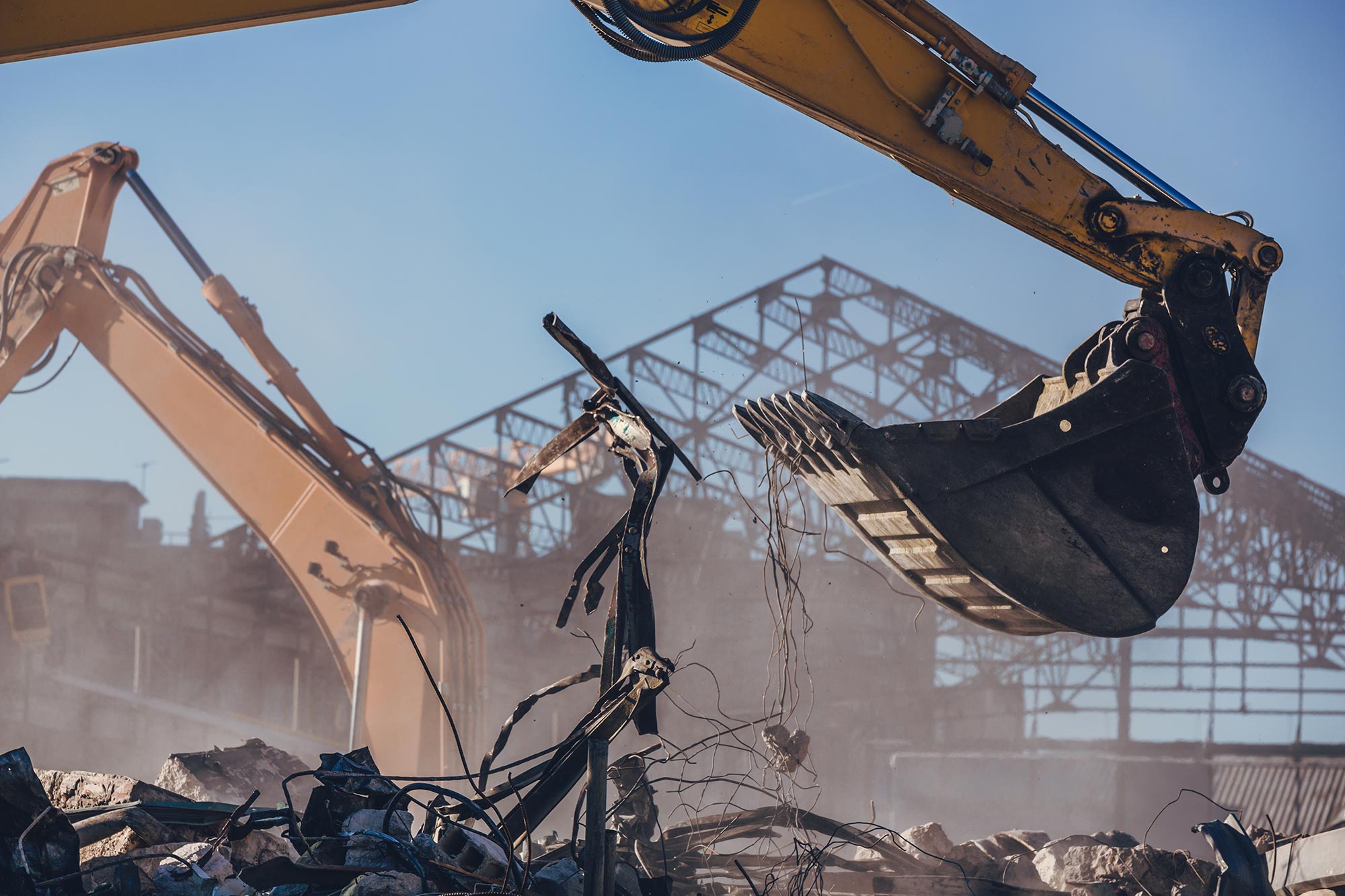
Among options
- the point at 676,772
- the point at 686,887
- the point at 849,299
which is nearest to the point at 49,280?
the point at 686,887

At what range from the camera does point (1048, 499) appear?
4.25 m

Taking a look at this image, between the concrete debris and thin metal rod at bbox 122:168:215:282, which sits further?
thin metal rod at bbox 122:168:215:282

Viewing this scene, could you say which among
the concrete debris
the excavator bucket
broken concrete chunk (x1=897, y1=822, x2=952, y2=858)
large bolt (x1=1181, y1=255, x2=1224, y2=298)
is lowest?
broken concrete chunk (x1=897, y1=822, x2=952, y2=858)

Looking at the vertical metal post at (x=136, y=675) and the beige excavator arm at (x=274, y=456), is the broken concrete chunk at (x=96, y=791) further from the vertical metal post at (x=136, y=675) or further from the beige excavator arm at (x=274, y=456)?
the vertical metal post at (x=136, y=675)

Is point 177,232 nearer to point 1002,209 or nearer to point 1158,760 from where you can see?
point 1002,209

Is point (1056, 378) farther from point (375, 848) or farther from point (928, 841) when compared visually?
point (375, 848)

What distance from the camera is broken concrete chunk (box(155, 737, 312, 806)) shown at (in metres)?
5.94

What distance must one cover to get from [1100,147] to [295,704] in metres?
14.8

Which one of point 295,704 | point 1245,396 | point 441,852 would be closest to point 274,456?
point 441,852

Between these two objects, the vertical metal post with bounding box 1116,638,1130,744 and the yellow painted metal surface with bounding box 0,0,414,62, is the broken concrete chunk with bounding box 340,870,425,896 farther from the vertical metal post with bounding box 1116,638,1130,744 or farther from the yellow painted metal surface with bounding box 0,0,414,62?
the vertical metal post with bounding box 1116,638,1130,744

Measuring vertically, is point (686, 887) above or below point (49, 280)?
below

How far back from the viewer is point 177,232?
800cm

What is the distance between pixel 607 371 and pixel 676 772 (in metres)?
12.1

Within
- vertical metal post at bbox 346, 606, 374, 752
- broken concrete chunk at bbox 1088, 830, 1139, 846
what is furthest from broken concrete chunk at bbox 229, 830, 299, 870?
broken concrete chunk at bbox 1088, 830, 1139, 846
